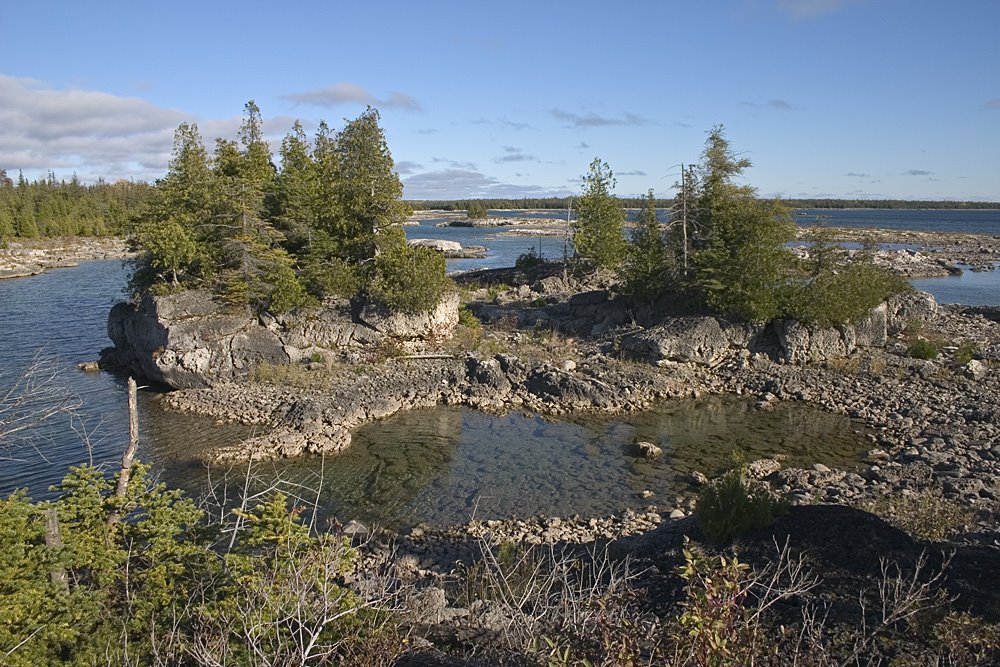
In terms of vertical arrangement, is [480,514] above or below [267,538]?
below

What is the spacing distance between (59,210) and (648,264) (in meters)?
104

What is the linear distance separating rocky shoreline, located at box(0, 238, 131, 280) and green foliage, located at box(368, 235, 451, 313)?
38999 millimetres

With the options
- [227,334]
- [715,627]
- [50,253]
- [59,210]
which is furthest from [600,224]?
[59,210]

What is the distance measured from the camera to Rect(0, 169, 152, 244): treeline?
90.9m

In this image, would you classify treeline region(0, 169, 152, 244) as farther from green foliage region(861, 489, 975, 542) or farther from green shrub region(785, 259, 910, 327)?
green foliage region(861, 489, 975, 542)

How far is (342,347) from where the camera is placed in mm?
26844

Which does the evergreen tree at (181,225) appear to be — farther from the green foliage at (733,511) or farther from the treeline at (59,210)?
the treeline at (59,210)

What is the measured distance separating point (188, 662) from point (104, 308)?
4103 centimetres

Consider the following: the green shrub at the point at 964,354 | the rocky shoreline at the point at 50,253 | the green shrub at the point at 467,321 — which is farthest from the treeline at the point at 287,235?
the rocky shoreline at the point at 50,253

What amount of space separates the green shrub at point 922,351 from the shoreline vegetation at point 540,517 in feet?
0.44

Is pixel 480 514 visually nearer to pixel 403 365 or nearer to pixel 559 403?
pixel 559 403

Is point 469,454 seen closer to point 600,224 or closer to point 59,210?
point 600,224

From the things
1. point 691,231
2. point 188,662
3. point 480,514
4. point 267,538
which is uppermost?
point 691,231

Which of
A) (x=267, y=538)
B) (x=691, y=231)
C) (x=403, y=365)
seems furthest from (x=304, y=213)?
(x=267, y=538)
